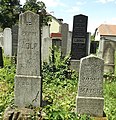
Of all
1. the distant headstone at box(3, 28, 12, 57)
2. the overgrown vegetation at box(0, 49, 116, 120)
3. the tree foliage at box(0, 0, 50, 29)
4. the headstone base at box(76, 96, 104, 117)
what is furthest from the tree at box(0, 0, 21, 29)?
the headstone base at box(76, 96, 104, 117)

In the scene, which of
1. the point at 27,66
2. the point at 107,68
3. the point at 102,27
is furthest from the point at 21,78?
the point at 102,27

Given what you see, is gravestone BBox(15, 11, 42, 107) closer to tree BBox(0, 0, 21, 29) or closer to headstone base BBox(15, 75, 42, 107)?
headstone base BBox(15, 75, 42, 107)

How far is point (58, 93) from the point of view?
7.29m

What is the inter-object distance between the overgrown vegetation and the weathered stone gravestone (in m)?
0.30

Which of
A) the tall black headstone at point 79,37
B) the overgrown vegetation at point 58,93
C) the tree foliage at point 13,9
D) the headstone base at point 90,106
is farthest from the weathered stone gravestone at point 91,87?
the tree foliage at point 13,9

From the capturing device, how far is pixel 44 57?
466 inches

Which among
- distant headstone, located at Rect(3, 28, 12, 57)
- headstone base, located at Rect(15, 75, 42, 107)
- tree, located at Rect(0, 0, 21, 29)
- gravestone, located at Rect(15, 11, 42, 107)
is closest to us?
gravestone, located at Rect(15, 11, 42, 107)

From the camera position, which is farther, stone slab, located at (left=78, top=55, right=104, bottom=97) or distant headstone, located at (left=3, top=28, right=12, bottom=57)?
distant headstone, located at (left=3, top=28, right=12, bottom=57)

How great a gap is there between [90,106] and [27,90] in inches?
58.8

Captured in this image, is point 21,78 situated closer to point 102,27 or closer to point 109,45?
point 109,45

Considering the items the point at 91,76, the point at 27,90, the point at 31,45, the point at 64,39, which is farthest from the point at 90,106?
the point at 64,39

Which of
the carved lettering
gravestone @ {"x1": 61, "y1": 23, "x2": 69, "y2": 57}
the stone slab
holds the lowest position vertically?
the stone slab

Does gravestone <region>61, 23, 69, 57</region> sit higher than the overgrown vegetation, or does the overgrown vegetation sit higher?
gravestone <region>61, 23, 69, 57</region>

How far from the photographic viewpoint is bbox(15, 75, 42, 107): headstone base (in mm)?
5686
